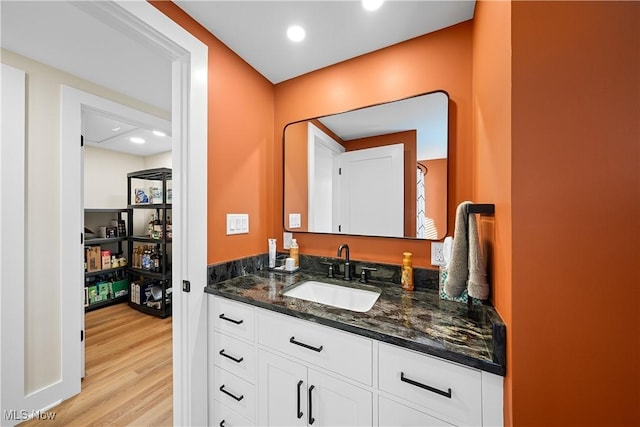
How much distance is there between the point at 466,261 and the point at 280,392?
0.95 m

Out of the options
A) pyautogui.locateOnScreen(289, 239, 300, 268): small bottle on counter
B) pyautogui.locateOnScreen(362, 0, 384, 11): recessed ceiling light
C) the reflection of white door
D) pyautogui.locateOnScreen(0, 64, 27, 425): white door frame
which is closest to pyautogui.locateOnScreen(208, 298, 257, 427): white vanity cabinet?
Result: pyautogui.locateOnScreen(289, 239, 300, 268): small bottle on counter

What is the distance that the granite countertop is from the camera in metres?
0.69

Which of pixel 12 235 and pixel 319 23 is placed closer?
pixel 319 23

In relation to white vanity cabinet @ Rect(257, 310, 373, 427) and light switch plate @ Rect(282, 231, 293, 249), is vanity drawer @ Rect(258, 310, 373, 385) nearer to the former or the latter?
white vanity cabinet @ Rect(257, 310, 373, 427)

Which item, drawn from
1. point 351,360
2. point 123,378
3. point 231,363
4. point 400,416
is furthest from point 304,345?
point 123,378

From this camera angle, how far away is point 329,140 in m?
1.63

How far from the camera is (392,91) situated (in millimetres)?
1420

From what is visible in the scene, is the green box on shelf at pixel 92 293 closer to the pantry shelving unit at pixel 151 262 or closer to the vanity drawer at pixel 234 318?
the pantry shelving unit at pixel 151 262

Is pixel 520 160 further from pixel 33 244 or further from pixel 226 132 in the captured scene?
pixel 33 244

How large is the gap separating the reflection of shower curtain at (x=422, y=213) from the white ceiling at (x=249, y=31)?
2.50 feet

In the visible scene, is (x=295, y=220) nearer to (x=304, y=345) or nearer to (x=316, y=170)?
(x=316, y=170)

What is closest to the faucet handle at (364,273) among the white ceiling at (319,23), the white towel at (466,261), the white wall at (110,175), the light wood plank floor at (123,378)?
the white towel at (466,261)

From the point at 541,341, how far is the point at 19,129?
2.64 m

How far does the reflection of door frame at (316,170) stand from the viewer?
1618 millimetres
